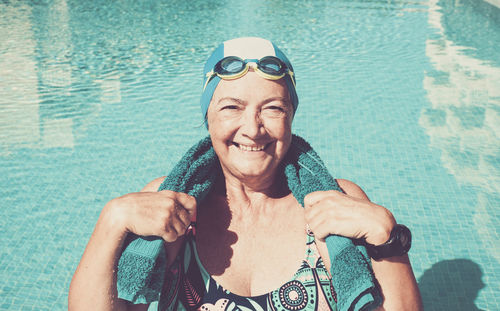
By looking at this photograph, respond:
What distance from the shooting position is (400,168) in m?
5.49

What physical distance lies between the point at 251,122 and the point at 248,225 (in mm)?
559

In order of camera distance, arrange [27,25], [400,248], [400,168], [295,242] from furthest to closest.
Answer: [27,25]
[400,168]
[295,242]
[400,248]

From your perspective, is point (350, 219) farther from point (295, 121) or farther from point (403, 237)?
point (295, 121)

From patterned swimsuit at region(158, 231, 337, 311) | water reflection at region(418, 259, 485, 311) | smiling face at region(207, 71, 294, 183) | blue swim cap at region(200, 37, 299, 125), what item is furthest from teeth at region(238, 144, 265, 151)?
water reflection at region(418, 259, 485, 311)

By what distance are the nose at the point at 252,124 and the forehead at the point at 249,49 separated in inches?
9.4

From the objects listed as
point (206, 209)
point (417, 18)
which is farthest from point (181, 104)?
point (417, 18)

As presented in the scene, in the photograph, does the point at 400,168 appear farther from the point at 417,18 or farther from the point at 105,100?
the point at 417,18

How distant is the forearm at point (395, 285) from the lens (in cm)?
163

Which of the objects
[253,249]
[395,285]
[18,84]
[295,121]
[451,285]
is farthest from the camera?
[18,84]

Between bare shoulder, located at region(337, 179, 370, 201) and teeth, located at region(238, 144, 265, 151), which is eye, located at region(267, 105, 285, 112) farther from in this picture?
bare shoulder, located at region(337, 179, 370, 201)

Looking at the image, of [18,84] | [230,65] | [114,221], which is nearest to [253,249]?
[114,221]

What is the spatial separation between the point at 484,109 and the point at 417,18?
575cm

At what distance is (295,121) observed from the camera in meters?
6.68

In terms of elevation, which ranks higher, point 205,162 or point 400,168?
point 205,162
